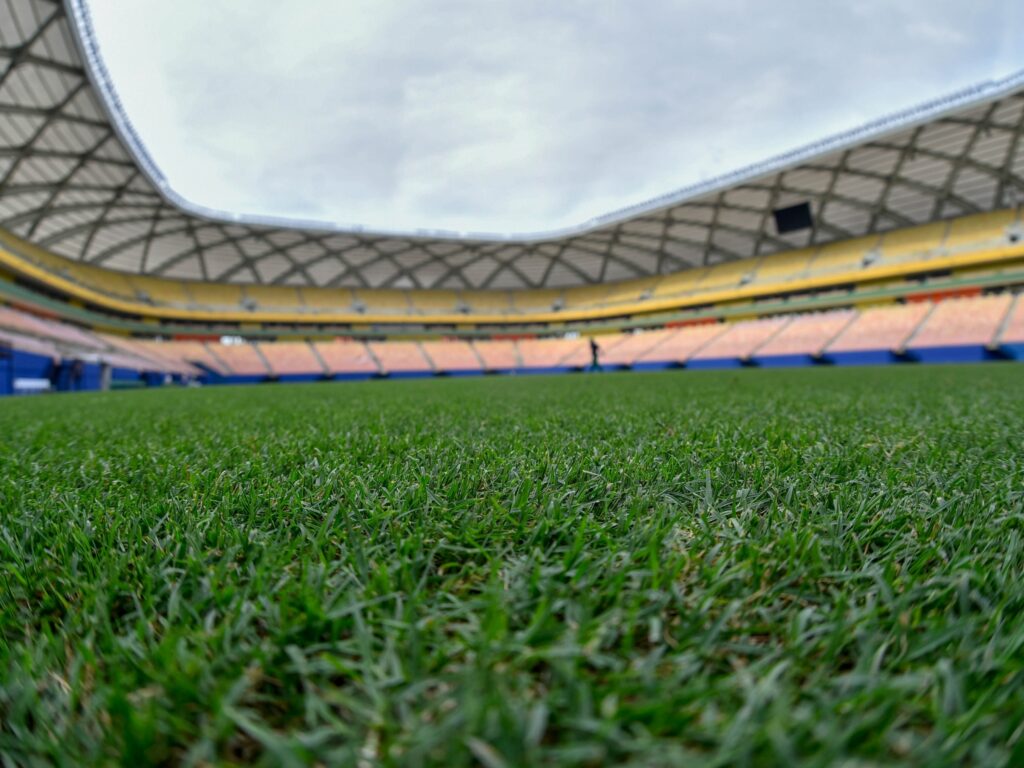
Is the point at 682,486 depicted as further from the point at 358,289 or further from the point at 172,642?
the point at 358,289

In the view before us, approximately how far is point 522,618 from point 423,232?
4520 centimetres

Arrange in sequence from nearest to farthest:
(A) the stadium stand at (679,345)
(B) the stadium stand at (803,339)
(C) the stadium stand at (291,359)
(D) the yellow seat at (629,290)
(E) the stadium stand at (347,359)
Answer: (B) the stadium stand at (803,339), (A) the stadium stand at (679,345), (C) the stadium stand at (291,359), (E) the stadium stand at (347,359), (D) the yellow seat at (629,290)

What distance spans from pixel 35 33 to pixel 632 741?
84.1 feet

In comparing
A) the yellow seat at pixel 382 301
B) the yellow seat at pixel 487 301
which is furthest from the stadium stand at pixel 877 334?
the yellow seat at pixel 382 301

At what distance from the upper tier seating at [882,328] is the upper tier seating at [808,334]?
2.32 feet

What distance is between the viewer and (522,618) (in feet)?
2.36

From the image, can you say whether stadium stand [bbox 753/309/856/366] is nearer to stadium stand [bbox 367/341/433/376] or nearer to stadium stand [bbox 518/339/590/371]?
stadium stand [bbox 518/339/590/371]

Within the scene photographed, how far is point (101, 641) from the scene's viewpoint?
73 centimetres

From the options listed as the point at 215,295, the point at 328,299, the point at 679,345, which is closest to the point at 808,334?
the point at 679,345

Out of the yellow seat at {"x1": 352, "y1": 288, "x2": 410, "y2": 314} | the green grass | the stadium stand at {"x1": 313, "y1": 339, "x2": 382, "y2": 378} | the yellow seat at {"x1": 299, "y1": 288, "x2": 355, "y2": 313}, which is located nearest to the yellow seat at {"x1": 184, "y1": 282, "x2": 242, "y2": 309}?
the yellow seat at {"x1": 299, "y1": 288, "x2": 355, "y2": 313}

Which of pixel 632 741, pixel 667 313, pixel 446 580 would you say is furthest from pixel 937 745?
pixel 667 313

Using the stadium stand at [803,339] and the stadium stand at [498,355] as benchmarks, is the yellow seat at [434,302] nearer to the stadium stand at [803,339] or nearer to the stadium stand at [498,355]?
the stadium stand at [498,355]

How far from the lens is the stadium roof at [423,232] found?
1977 centimetres

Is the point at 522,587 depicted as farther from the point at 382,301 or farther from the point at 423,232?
the point at 382,301
